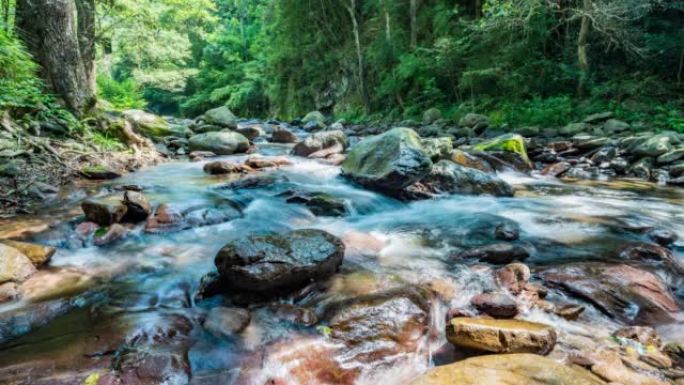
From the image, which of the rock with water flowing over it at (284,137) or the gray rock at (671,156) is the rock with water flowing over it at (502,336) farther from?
the rock with water flowing over it at (284,137)

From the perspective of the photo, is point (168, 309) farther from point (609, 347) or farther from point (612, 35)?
point (612, 35)

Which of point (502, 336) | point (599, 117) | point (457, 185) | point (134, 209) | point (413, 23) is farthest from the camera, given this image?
point (413, 23)

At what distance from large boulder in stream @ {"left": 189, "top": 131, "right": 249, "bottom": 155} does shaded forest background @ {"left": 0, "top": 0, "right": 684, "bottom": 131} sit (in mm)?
2078

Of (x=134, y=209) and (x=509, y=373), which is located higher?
(x=134, y=209)

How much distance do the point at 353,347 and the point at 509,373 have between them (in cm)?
89

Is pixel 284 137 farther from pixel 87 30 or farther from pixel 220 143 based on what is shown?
pixel 87 30

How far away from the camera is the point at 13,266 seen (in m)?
3.05

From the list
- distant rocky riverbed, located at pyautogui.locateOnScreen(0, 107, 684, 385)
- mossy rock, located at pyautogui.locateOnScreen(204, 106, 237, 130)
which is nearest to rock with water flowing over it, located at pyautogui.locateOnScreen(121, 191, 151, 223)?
distant rocky riverbed, located at pyautogui.locateOnScreen(0, 107, 684, 385)

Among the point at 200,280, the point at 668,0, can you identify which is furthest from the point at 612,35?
the point at 200,280

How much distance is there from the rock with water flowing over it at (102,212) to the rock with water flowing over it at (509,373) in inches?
139

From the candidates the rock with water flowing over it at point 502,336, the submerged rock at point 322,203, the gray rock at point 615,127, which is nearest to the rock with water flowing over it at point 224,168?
the submerged rock at point 322,203

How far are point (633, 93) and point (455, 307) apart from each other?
11165 millimetres

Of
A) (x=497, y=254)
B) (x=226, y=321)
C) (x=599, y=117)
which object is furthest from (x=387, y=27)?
(x=226, y=321)

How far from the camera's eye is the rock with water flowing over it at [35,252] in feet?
10.9
